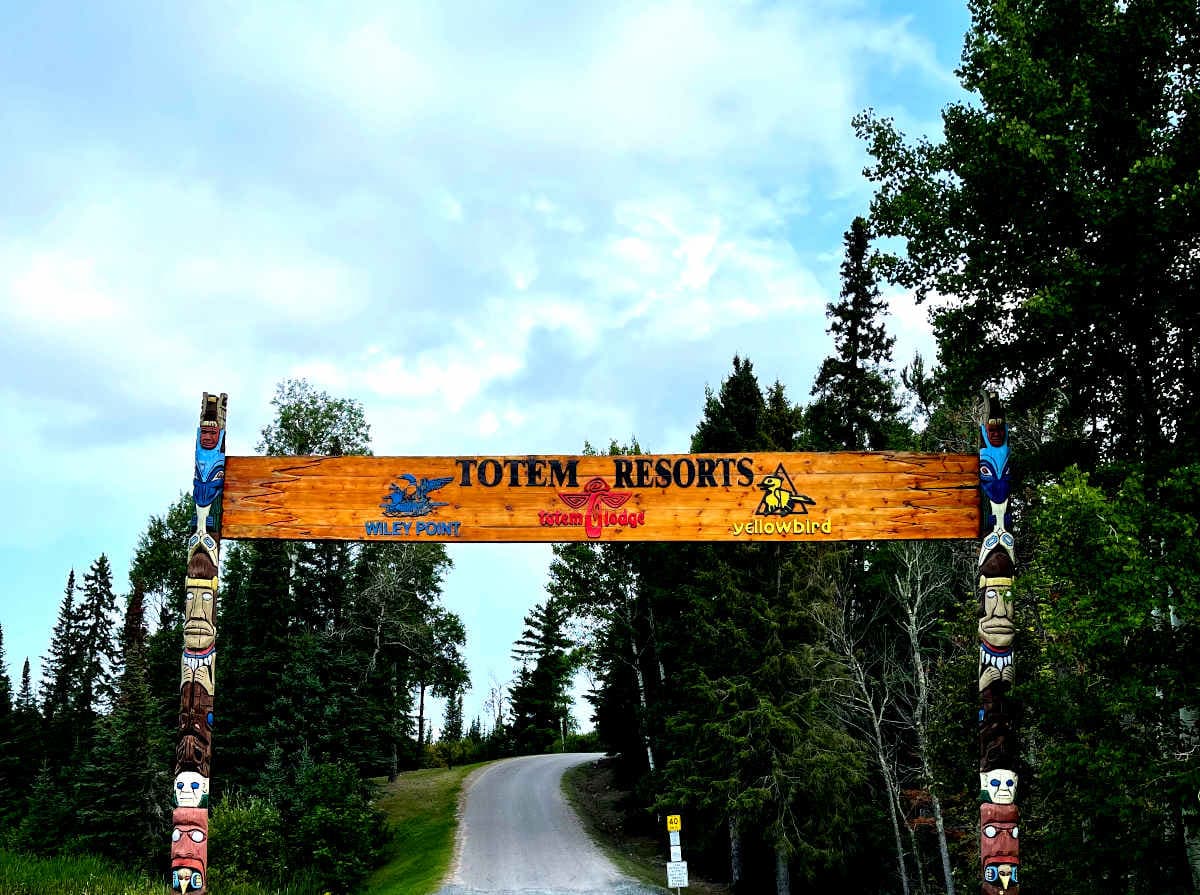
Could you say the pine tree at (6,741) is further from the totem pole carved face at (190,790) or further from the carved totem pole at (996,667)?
the carved totem pole at (996,667)

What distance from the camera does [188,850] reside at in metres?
11.6

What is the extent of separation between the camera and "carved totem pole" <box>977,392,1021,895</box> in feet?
37.8

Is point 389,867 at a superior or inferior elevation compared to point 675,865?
inferior

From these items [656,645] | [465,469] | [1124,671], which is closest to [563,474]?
[465,469]

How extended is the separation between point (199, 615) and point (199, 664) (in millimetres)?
556

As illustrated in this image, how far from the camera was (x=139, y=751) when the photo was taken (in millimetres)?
33906

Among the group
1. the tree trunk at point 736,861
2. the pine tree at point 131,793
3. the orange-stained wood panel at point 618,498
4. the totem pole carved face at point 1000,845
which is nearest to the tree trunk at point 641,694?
the tree trunk at point 736,861

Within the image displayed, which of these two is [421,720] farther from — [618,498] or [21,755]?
[618,498]

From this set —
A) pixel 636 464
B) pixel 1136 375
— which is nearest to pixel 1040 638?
pixel 1136 375

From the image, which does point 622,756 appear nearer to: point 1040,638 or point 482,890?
point 482,890

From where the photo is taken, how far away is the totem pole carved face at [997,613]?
469 inches

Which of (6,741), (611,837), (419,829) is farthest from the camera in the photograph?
(6,741)

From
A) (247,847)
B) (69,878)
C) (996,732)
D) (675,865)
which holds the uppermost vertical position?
(996,732)

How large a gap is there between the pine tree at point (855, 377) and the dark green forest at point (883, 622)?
0.16 meters
